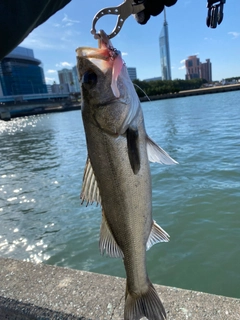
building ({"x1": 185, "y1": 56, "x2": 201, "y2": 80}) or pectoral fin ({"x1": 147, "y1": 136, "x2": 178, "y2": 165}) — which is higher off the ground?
building ({"x1": 185, "y1": 56, "x2": 201, "y2": 80})

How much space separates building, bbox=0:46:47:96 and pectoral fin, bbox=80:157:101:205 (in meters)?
116

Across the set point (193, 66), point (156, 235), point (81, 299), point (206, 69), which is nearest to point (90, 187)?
point (156, 235)

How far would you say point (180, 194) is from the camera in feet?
26.8

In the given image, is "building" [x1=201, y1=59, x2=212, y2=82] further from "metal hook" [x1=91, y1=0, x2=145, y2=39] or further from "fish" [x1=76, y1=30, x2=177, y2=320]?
"fish" [x1=76, y1=30, x2=177, y2=320]

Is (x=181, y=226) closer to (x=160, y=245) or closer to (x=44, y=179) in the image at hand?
(x=160, y=245)

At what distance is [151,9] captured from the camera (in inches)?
101

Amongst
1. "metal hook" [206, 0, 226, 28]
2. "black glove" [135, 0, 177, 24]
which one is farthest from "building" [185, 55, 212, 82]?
"black glove" [135, 0, 177, 24]

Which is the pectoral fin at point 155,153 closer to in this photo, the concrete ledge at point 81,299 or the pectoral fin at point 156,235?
the pectoral fin at point 156,235

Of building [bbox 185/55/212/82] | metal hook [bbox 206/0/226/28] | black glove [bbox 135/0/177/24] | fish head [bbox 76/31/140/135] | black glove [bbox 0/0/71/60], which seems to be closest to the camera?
black glove [bbox 0/0/71/60]

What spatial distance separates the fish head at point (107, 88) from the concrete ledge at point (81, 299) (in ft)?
5.62

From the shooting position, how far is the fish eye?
1835mm

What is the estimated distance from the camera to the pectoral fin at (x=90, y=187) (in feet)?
6.49

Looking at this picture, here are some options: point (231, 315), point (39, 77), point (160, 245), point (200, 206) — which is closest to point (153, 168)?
point (200, 206)

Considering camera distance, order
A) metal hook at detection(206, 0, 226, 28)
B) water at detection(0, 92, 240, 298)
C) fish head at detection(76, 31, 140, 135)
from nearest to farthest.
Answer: fish head at detection(76, 31, 140, 135) < metal hook at detection(206, 0, 226, 28) < water at detection(0, 92, 240, 298)
